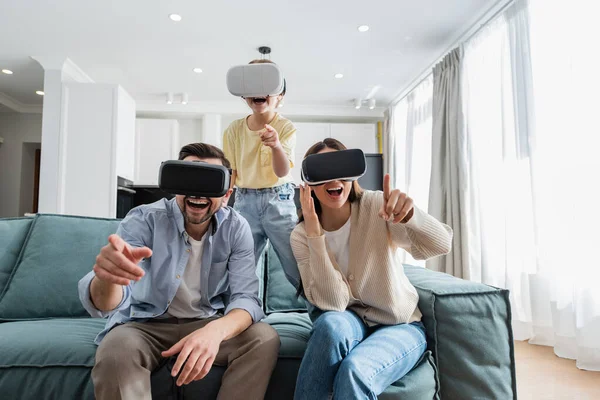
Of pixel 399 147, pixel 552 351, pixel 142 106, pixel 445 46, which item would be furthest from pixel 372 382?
pixel 142 106

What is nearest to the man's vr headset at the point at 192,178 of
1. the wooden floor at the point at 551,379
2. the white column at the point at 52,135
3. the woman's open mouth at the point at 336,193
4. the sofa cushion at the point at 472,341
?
the woman's open mouth at the point at 336,193

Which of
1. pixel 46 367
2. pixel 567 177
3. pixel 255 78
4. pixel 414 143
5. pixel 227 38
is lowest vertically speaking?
pixel 46 367

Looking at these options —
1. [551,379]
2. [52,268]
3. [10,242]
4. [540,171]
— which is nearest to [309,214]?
[52,268]

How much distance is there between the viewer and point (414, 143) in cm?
441

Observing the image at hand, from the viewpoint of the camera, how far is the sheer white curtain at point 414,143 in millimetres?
4125

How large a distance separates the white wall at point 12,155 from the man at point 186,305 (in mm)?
5781

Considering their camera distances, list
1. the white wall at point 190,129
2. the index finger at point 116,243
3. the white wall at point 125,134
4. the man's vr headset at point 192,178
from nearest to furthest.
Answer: the index finger at point 116,243
the man's vr headset at point 192,178
the white wall at point 125,134
the white wall at point 190,129

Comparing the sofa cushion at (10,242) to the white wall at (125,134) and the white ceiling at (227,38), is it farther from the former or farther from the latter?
the white wall at (125,134)

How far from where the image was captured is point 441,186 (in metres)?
3.48

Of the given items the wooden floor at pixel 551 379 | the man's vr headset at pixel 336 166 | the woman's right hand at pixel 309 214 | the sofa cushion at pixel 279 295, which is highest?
the man's vr headset at pixel 336 166

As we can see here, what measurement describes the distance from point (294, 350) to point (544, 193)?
6.71 ft

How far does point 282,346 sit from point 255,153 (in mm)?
759

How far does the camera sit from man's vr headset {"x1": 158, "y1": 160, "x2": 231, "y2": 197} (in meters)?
0.84

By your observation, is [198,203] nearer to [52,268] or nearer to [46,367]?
[46,367]
